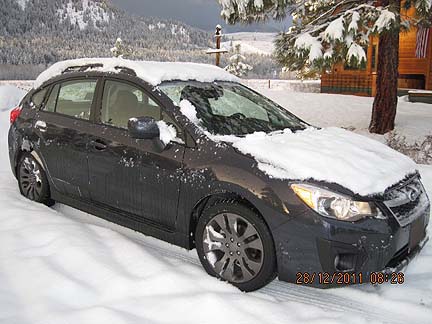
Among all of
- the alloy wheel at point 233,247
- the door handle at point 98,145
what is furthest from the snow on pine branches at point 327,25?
the alloy wheel at point 233,247

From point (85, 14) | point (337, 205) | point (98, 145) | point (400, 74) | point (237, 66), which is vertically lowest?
point (337, 205)

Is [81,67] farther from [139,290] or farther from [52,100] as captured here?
Answer: [139,290]

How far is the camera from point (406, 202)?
3.07 metres

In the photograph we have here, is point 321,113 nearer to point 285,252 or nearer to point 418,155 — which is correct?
point 418,155

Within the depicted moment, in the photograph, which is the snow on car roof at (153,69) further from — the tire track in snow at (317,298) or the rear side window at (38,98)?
the tire track in snow at (317,298)

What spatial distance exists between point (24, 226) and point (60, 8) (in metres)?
125

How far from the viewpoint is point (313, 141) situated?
3467 millimetres

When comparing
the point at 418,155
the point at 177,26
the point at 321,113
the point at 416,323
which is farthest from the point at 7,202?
the point at 177,26

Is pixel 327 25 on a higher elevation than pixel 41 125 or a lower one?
higher

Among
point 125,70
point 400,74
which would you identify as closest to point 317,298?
point 125,70

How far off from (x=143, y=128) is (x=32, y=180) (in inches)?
85.0

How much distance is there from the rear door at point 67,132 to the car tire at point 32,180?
235 mm

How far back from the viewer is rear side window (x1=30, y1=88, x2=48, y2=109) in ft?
15.6

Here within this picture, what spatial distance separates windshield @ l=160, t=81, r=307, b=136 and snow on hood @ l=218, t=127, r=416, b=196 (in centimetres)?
23
